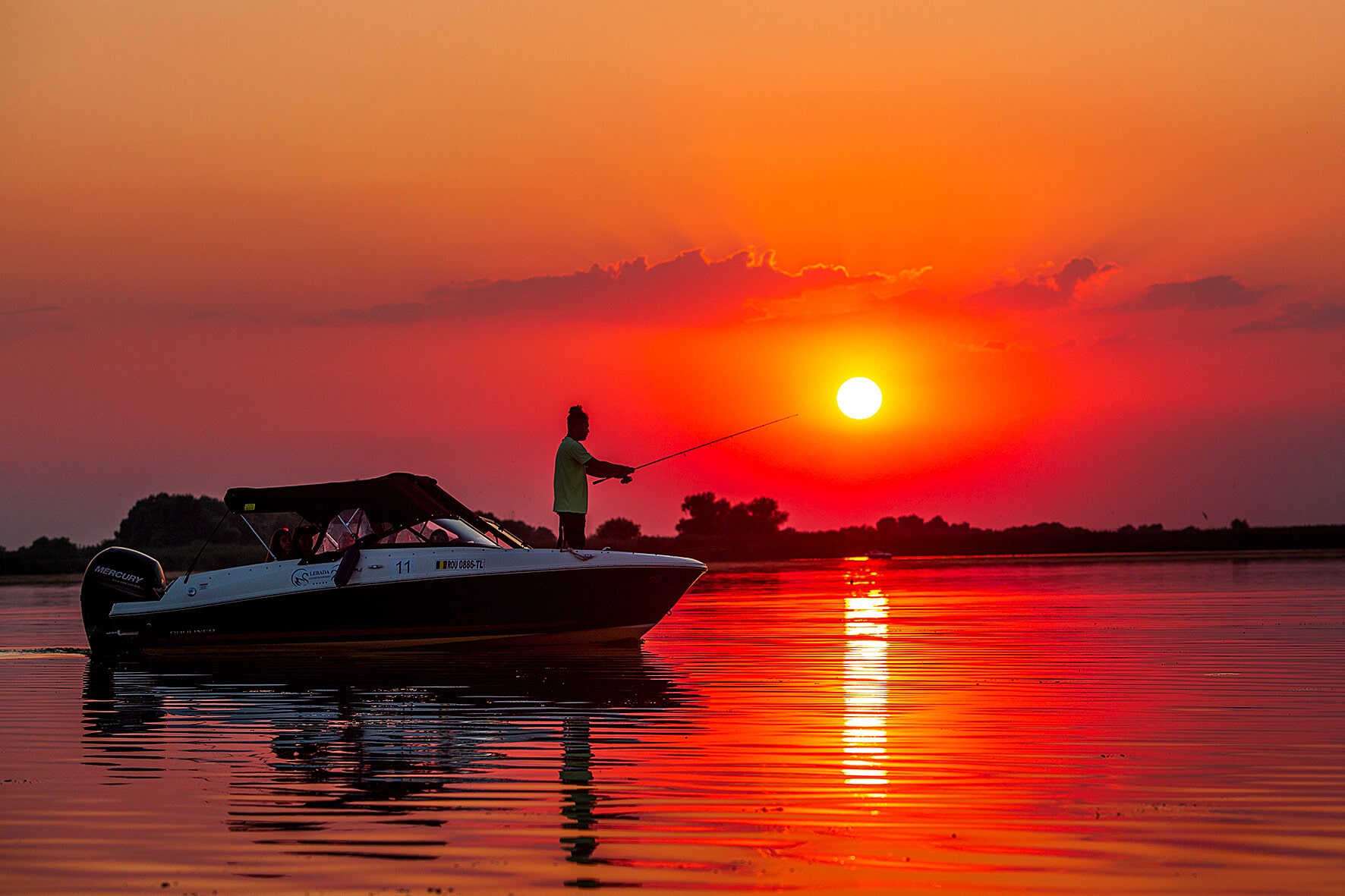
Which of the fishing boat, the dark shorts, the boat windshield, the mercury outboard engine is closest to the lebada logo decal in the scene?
the fishing boat

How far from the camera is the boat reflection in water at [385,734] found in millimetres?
6953

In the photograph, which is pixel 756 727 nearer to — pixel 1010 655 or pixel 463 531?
pixel 1010 655

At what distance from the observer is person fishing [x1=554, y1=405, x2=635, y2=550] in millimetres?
16859

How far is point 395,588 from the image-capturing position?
16.2m

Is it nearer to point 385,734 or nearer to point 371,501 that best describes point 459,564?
point 371,501

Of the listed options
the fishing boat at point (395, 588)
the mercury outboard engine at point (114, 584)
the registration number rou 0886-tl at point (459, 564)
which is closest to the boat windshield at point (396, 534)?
the fishing boat at point (395, 588)

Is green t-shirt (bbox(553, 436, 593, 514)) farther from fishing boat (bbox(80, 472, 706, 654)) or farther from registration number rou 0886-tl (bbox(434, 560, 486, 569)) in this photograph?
registration number rou 0886-tl (bbox(434, 560, 486, 569))

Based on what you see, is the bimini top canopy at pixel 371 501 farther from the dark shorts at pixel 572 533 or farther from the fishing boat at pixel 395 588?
the dark shorts at pixel 572 533

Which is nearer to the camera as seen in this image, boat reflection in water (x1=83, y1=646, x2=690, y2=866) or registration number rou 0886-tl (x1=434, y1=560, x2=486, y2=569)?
boat reflection in water (x1=83, y1=646, x2=690, y2=866)

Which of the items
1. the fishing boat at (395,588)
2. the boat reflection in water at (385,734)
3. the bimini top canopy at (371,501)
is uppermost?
the bimini top canopy at (371,501)

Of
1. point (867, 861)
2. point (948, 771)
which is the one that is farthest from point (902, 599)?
point (867, 861)

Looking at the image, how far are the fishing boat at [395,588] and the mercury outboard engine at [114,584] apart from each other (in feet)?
0.51

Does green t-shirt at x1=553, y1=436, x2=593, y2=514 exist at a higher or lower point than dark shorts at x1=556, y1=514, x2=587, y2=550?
higher

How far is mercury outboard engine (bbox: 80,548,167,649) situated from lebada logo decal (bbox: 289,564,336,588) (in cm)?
225
